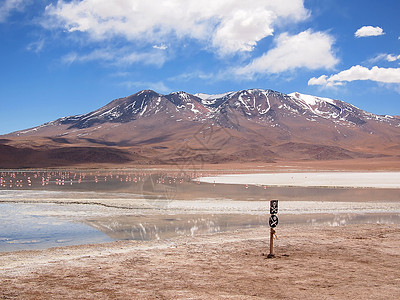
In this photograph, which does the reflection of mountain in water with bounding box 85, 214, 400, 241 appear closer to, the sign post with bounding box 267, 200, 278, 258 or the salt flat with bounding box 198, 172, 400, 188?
the sign post with bounding box 267, 200, 278, 258

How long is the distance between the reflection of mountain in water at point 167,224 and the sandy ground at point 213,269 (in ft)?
5.16

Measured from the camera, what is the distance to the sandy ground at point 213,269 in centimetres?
707

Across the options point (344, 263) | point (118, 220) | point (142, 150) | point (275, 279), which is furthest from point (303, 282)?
point (142, 150)

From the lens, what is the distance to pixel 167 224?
51.8 feet

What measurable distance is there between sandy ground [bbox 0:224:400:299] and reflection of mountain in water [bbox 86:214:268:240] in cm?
157

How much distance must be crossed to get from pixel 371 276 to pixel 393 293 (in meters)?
1.18

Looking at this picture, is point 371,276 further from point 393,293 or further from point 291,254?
point 291,254

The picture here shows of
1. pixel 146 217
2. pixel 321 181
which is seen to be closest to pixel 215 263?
pixel 146 217

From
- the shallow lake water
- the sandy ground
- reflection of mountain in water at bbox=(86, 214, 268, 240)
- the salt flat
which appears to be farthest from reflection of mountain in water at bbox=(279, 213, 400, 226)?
the salt flat

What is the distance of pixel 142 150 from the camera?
127938 millimetres

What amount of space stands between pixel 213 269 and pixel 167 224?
722 centimetres

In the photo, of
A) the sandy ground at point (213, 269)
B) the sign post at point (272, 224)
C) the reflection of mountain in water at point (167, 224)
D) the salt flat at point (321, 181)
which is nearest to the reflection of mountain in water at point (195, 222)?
the reflection of mountain in water at point (167, 224)

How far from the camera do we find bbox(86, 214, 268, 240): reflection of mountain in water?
1381 cm

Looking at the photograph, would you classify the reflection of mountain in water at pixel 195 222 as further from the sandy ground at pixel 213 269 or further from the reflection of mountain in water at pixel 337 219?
the sandy ground at pixel 213 269
